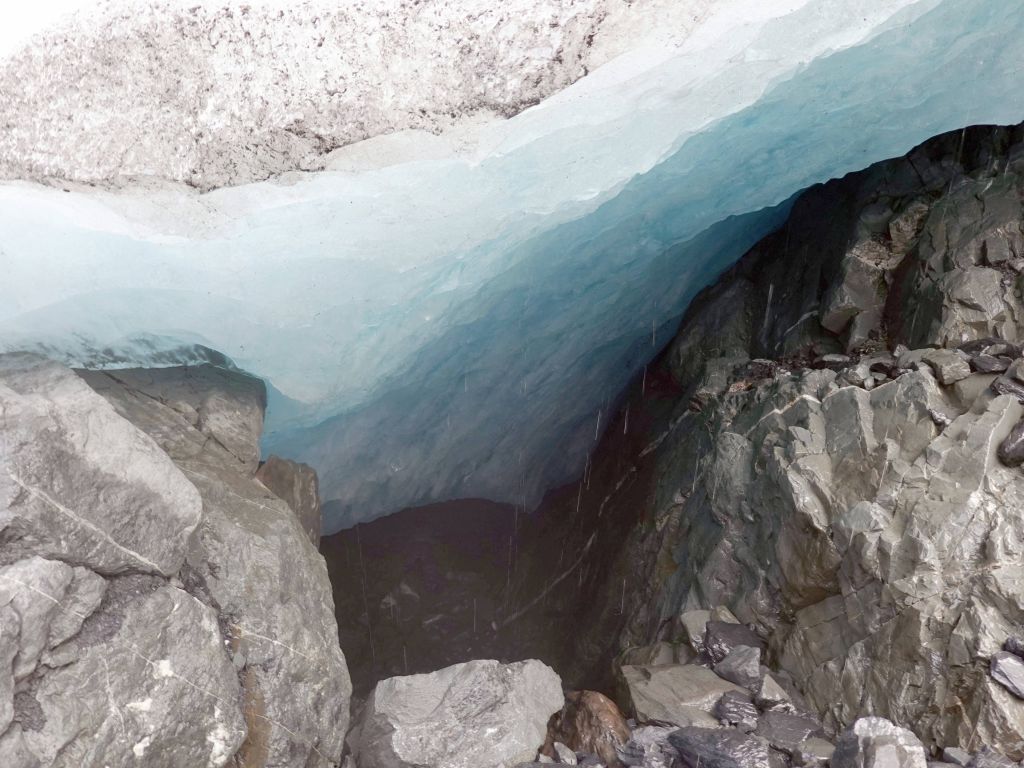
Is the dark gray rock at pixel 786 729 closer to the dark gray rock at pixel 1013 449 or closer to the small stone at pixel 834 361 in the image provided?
the dark gray rock at pixel 1013 449

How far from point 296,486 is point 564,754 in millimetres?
3384

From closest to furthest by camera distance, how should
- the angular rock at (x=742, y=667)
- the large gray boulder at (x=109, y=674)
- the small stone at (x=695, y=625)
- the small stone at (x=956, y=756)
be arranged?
the large gray boulder at (x=109, y=674), the small stone at (x=956, y=756), the angular rock at (x=742, y=667), the small stone at (x=695, y=625)

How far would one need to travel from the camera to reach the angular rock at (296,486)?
6.96 m

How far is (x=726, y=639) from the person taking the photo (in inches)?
232

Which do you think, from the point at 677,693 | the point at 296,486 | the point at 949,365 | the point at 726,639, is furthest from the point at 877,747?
the point at 296,486

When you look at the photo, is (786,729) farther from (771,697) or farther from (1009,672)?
(1009,672)

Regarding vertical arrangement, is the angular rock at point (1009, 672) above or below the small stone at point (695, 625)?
above

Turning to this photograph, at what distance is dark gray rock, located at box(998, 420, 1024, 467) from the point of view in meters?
4.98

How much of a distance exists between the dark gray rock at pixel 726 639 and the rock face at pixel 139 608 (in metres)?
2.66

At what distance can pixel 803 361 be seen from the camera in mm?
7531

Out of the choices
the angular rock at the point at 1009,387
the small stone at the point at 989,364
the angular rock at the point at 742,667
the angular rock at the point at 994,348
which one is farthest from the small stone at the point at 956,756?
the angular rock at the point at 994,348

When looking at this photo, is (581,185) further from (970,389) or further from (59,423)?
(59,423)

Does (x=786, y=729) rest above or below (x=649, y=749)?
below

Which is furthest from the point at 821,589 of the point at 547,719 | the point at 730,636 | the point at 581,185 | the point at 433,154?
the point at 433,154
